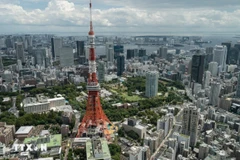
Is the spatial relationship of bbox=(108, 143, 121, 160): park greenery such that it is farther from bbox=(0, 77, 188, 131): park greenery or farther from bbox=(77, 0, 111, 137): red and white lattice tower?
bbox=(0, 77, 188, 131): park greenery

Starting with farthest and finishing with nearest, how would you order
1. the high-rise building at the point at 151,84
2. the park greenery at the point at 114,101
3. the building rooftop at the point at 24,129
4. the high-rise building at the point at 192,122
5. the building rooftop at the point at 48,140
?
the high-rise building at the point at 151,84
the park greenery at the point at 114,101
the building rooftop at the point at 24,129
the high-rise building at the point at 192,122
the building rooftop at the point at 48,140

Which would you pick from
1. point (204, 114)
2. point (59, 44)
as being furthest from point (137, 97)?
point (59, 44)

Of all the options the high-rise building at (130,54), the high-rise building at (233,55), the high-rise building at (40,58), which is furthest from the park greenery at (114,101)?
the high-rise building at (130,54)

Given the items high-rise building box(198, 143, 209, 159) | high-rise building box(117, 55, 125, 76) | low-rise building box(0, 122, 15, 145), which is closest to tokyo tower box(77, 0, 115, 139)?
low-rise building box(0, 122, 15, 145)

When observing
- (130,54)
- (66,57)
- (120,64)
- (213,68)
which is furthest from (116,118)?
(130,54)

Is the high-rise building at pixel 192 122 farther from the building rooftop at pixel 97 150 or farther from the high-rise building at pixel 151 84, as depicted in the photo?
the high-rise building at pixel 151 84

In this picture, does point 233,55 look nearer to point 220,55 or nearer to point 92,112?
point 220,55

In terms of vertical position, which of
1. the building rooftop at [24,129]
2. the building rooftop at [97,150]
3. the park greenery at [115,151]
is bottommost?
the park greenery at [115,151]
